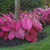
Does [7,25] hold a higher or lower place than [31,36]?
higher

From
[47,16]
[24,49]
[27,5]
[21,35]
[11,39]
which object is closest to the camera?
[24,49]

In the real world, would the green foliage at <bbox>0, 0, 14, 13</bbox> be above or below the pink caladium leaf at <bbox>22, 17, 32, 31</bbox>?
above

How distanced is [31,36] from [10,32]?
20.9 inches

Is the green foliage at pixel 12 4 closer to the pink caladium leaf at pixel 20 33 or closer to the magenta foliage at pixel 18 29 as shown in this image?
the magenta foliage at pixel 18 29

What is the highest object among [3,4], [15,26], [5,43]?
[3,4]

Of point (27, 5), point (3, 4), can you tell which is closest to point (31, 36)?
point (3, 4)

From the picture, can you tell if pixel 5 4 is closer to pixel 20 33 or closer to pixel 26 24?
pixel 26 24

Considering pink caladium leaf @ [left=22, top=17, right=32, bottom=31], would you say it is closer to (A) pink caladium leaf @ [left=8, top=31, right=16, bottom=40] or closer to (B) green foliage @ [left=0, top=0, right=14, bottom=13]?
(A) pink caladium leaf @ [left=8, top=31, right=16, bottom=40]

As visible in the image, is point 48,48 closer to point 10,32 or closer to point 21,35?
point 21,35

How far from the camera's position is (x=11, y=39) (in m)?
2.75

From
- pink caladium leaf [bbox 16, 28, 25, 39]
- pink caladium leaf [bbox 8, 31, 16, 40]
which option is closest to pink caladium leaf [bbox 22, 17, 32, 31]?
pink caladium leaf [bbox 16, 28, 25, 39]

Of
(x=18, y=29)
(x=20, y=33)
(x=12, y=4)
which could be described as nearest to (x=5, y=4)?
(x=12, y=4)

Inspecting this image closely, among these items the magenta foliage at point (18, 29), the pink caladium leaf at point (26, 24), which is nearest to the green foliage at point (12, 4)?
the magenta foliage at point (18, 29)

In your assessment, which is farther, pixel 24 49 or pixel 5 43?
pixel 5 43
